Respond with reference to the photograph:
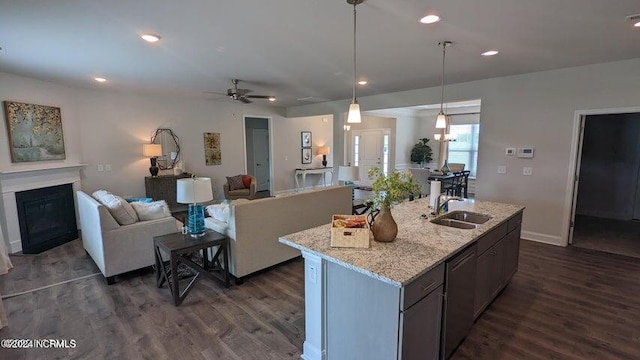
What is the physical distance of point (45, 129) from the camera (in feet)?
15.7

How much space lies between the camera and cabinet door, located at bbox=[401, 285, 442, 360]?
170 cm

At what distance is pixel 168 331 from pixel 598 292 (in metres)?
4.25

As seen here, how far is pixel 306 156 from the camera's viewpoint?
9492mm

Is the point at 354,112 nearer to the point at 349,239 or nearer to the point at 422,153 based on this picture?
the point at 349,239

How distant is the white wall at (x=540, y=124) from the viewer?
13.4 ft

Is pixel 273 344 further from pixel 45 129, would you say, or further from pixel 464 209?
pixel 45 129

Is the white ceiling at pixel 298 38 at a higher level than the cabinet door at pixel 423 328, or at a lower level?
higher

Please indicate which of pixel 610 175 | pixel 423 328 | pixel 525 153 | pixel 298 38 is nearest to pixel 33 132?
pixel 298 38

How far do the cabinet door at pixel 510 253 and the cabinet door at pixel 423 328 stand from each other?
1471mm

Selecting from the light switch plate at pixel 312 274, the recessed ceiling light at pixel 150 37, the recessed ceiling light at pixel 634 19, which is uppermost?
the recessed ceiling light at pixel 634 19

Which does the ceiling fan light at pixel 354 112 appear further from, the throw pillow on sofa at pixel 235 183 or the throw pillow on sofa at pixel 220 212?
the throw pillow on sofa at pixel 235 183

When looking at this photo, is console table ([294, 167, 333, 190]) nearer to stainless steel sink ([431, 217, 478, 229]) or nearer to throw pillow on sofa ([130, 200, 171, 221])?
throw pillow on sofa ([130, 200, 171, 221])

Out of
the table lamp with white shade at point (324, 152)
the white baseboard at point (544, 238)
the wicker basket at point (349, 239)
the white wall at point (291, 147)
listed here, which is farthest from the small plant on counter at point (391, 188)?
the table lamp with white shade at point (324, 152)

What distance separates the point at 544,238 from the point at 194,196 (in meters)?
5.11
